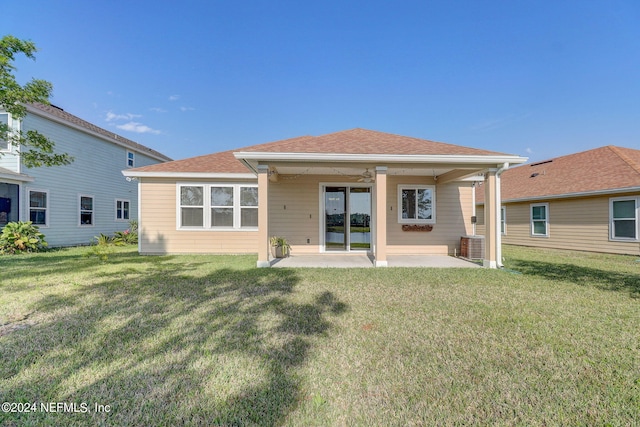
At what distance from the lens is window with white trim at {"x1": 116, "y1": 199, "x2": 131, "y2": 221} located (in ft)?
48.3

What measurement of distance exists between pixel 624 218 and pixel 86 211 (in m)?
21.3

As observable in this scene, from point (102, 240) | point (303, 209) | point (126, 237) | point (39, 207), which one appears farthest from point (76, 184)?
point (303, 209)

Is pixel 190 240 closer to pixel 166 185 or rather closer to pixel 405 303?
pixel 166 185

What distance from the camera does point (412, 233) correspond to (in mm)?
9242

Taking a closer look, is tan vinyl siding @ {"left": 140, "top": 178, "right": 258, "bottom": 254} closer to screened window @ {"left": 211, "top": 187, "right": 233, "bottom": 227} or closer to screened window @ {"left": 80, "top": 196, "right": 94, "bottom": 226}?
screened window @ {"left": 211, "top": 187, "right": 233, "bottom": 227}

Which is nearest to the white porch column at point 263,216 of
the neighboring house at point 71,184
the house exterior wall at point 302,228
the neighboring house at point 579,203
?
the house exterior wall at point 302,228

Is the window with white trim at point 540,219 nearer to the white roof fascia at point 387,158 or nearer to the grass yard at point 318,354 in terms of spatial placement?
the white roof fascia at point 387,158

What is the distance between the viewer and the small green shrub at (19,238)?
9.18 m

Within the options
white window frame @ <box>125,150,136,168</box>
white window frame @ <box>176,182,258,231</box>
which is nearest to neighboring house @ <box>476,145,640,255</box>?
white window frame @ <box>176,182,258,231</box>

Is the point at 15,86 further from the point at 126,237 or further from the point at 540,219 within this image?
the point at 540,219

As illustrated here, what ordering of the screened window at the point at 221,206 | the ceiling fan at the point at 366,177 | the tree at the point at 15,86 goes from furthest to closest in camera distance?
the screened window at the point at 221,206, the ceiling fan at the point at 366,177, the tree at the point at 15,86

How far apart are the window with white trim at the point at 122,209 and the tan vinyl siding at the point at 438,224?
1402 cm

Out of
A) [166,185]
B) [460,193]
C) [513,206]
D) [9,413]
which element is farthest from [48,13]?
[513,206]

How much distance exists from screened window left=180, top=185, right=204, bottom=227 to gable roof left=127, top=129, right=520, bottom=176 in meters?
0.65
